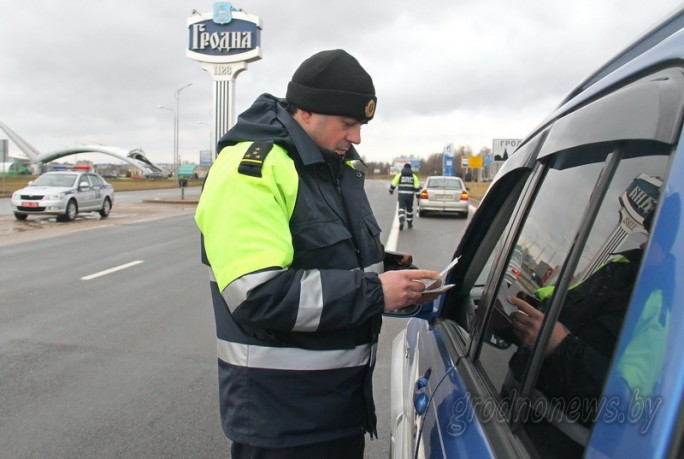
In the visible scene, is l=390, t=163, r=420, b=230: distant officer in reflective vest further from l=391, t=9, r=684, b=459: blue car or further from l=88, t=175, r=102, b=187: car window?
l=391, t=9, r=684, b=459: blue car

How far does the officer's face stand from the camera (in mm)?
1766

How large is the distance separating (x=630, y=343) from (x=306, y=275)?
90cm

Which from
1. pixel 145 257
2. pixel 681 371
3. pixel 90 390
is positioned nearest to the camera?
pixel 681 371

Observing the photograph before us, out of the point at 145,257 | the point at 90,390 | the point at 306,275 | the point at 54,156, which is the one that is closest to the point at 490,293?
the point at 306,275

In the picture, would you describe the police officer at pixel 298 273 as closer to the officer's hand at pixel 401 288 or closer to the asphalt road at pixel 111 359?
the officer's hand at pixel 401 288

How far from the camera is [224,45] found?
27.6 m

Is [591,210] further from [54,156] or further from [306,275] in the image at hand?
[54,156]

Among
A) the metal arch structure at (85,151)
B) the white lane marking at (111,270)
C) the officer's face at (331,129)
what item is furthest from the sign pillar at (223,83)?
the metal arch structure at (85,151)

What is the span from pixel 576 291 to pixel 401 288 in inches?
22.9

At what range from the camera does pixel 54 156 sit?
10450 cm

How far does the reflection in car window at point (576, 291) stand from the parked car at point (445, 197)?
60.4 feet

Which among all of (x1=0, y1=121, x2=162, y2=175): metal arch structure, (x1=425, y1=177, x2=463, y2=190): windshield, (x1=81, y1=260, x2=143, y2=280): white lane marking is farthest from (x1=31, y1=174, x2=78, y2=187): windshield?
(x1=0, y1=121, x2=162, y2=175): metal arch structure

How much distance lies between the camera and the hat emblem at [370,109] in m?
1.77

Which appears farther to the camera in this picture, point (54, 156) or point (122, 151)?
point (122, 151)
